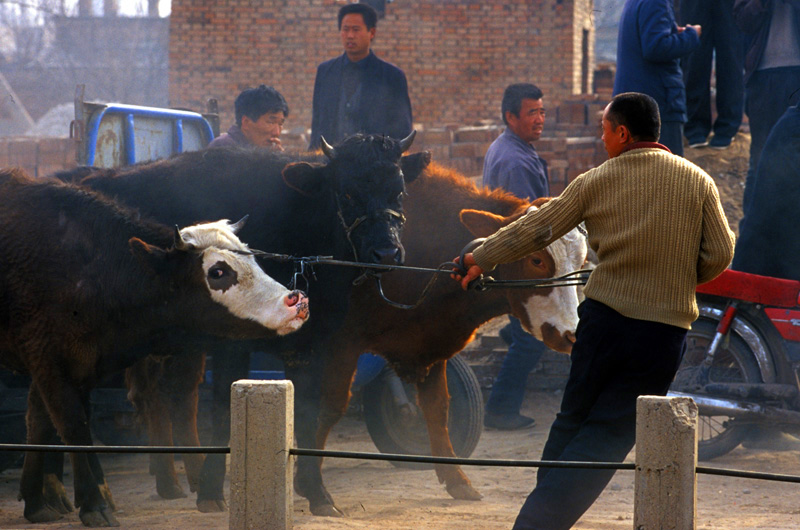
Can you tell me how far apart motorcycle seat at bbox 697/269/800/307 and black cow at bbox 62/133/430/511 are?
227 cm

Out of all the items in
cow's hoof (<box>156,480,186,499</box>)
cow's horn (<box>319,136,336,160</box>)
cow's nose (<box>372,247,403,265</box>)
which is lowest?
cow's hoof (<box>156,480,186,499</box>)

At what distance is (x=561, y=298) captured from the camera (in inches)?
225

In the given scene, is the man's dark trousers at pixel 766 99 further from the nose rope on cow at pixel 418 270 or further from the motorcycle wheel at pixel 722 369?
the nose rope on cow at pixel 418 270

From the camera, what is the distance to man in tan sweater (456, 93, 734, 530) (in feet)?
12.0

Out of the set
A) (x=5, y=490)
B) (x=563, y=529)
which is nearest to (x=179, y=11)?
(x=5, y=490)

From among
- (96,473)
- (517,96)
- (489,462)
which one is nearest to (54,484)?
(96,473)

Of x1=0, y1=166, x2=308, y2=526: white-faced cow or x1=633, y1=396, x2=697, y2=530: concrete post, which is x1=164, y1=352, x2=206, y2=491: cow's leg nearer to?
x1=0, y1=166, x2=308, y2=526: white-faced cow

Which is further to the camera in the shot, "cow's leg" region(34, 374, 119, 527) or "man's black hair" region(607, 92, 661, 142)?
"cow's leg" region(34, 374, 119, 527)

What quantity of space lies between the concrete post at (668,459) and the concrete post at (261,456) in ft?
4.10

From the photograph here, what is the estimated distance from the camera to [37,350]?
4859 mm

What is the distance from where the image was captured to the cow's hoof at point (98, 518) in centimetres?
482

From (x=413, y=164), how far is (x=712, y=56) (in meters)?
5.35

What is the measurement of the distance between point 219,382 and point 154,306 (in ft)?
2.47

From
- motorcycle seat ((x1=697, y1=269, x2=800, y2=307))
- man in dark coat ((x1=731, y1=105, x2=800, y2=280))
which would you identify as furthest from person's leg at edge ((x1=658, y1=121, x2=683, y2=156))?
motorcycle seat ((x1=697, y1=269, x2=800, y2=307))
